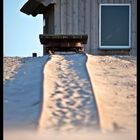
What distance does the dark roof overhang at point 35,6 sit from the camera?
605 inches

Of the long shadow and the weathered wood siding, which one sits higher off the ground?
the weathered wood siding

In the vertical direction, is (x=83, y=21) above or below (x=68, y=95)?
above

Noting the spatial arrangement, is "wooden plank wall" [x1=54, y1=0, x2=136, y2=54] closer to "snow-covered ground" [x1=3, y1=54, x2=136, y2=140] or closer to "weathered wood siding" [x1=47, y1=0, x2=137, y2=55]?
"weathered wood siding" [x1=47, y1=0, x2=137, y2=55]

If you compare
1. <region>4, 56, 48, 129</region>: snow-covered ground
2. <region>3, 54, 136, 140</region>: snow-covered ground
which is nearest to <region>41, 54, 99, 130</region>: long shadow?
<region>3, 54, 136, 140</region>: snow-covered ground

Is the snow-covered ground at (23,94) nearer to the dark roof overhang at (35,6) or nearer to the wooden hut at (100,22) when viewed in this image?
the wooden hut at (100,22)

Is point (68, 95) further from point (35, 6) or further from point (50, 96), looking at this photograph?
point (35, 6)

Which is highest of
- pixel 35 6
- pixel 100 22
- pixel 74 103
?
pixel 35 6

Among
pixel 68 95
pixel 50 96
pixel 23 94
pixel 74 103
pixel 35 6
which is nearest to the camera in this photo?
pixel 74 103

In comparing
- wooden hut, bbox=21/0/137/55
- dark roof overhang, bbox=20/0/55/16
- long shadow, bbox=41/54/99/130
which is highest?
dark roof overhang, bbox=20/0/55/16

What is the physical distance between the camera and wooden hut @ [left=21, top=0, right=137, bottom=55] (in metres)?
15.0

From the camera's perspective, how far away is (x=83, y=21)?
15.1 m

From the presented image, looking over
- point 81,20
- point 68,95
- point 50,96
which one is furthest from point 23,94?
point 81,20

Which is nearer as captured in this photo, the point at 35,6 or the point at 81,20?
the point at 81,20

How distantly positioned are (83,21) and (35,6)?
8.74 ft
